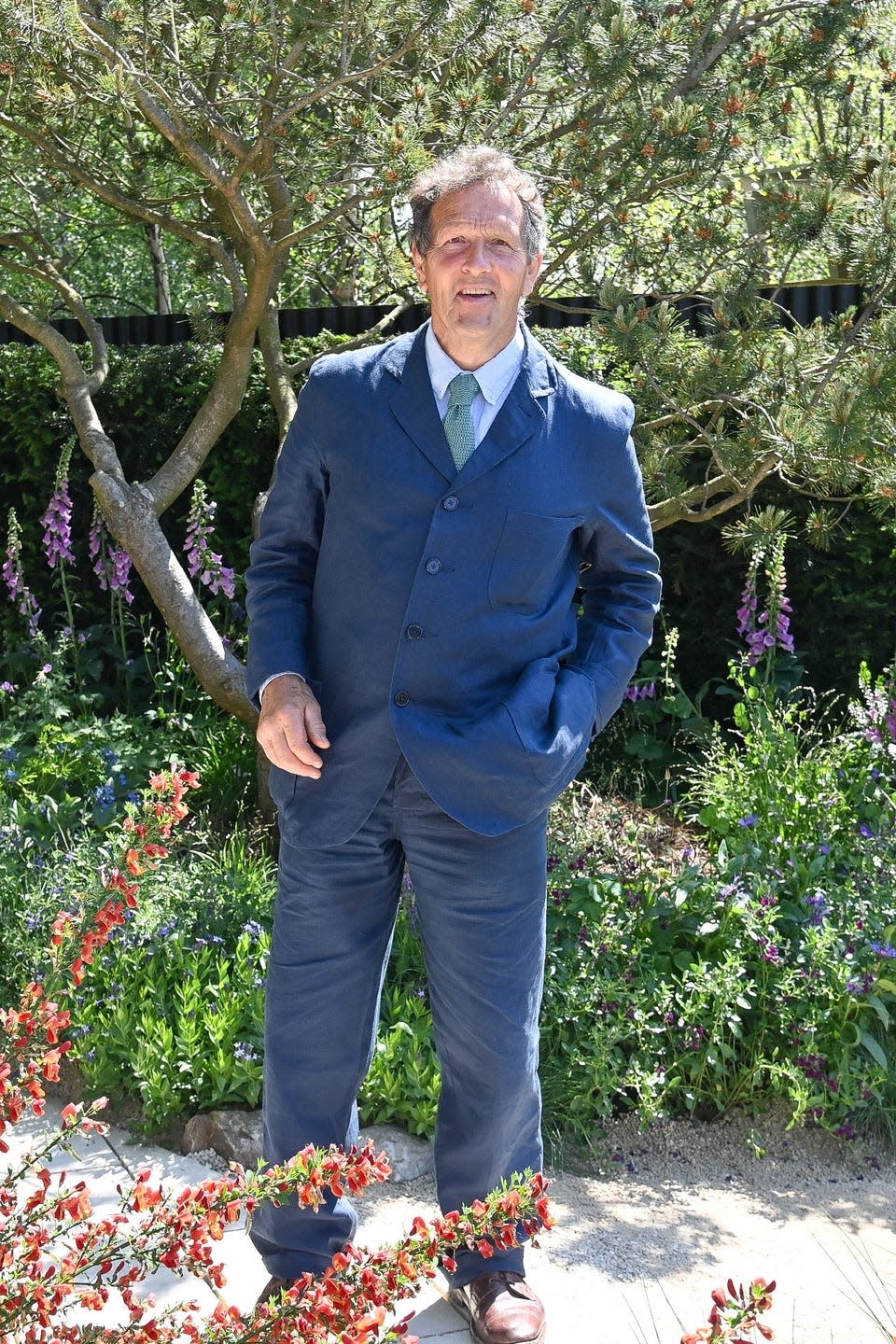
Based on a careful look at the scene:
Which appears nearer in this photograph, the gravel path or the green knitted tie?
the green knitted tie

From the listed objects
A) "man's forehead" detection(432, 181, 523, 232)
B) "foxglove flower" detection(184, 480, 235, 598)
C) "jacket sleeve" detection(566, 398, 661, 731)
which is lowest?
"jacket sleeve" detection(566, 398, 661, 731)

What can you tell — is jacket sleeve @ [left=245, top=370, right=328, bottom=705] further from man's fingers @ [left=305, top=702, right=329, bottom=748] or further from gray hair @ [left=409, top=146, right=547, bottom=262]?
gray hair @ [left=409, top=146, right=547, bottom=262]

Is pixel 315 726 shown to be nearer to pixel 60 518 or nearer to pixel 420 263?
pixel 420 263

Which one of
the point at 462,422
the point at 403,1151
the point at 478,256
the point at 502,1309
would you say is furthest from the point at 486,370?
the point at 403,1151

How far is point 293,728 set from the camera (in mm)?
2320

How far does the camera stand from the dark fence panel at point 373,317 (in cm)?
558

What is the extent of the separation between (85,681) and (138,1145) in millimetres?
2890

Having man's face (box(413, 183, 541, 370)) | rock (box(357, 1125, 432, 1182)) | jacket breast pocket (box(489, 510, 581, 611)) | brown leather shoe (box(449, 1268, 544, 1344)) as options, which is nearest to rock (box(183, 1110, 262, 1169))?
rock (box(357, 1125, 432, 1182))

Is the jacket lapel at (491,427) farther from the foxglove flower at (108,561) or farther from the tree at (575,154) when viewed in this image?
the foxglove flower at (108,561)

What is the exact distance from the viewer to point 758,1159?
129 inches

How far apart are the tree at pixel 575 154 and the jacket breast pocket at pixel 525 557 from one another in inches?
53.3

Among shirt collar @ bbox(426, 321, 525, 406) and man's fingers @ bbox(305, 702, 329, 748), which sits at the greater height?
shirt collar @ bbox(426, 321, 525, 406)

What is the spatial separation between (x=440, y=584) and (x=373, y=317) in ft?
13.4

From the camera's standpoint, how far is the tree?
11.7 ft
